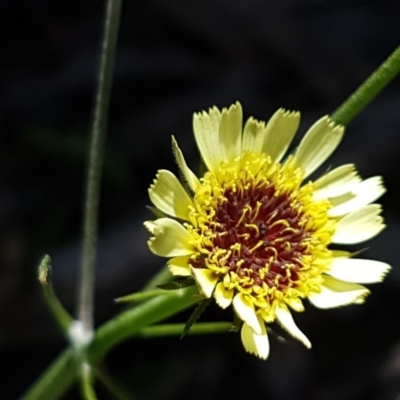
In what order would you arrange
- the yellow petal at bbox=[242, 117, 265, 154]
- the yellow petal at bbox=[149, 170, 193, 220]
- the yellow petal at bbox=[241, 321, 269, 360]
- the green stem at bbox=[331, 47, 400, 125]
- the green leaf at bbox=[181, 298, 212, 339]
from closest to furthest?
the green leaf at bbox=[181, 298, 212, 339]
the yellow petal at bbox=[241, 321, 269, 360]
the yellow petal at bbox=[149, 170, 193, 220]
the green stem at bbox=[331, 47, 400, 125]
the yellow petal at bbox=[242, 117, 265, 154]

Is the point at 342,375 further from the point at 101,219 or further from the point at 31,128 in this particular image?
the point at 31,128

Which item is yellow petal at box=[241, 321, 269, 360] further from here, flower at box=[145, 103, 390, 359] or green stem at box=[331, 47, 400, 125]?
green stem at box=[331, 47, 400, 125]

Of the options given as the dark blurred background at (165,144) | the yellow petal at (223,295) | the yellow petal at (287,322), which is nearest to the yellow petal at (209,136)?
the yellow petal at (223,295)

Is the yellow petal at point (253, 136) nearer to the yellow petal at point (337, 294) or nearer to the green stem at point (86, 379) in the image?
the yellow petal at point (337, 294)

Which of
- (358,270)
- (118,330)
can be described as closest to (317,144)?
(358,270)

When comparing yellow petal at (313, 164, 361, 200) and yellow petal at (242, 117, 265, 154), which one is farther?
yellow petal at (313, 164, 361, 200)

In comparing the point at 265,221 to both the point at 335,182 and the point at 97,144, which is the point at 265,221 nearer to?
the point at 335,182

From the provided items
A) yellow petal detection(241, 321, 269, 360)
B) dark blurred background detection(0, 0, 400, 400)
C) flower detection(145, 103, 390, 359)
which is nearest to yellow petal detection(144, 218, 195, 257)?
flower detection(145, 103, 390, 359)
